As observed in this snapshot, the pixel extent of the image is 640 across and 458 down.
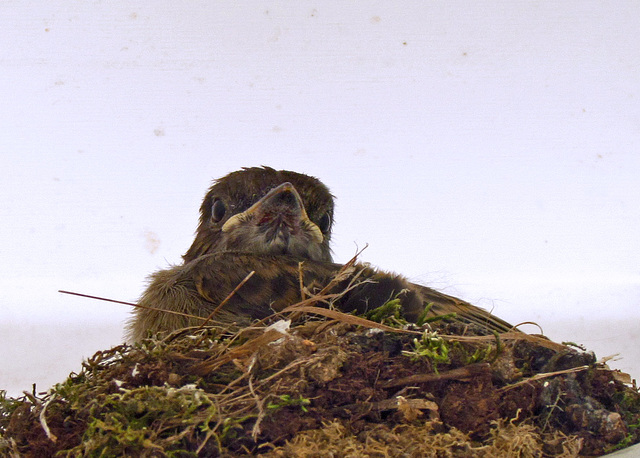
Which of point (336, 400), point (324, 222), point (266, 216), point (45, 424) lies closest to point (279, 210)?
point (266, 216)

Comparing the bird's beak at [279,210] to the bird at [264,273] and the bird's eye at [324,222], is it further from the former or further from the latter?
the bird's eye at [324,222]

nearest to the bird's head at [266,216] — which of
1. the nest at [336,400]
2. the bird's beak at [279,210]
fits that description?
the bird's beak at [279,210]

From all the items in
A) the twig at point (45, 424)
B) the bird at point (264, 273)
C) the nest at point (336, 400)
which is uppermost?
the bird at point (264, 273)

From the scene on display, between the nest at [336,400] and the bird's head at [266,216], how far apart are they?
0.91 meters

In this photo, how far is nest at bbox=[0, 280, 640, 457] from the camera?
1.47m

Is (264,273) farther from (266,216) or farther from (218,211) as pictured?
(218,211)

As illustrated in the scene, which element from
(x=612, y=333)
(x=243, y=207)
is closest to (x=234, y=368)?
(x=243, y=207)

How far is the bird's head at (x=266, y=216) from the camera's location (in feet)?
8.92

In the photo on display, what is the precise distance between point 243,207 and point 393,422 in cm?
162

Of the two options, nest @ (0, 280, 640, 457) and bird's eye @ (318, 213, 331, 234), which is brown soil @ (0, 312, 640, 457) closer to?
nest @ (0, 280, 640, 457)

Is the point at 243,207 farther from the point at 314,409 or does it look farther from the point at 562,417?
the point at 562,417

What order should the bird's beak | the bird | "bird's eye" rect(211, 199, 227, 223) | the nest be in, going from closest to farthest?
the nest < the bird < the bird's beak < "bird's eye" rect(211, 199, 227, 223)

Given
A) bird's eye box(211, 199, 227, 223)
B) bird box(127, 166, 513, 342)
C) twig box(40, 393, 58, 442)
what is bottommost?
twig box(40, 393, 58, 442)

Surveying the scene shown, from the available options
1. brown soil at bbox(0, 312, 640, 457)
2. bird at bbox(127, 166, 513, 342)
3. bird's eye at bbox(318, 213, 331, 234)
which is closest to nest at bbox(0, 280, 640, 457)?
brown soil at bbox(0, 312, 640, 457)
